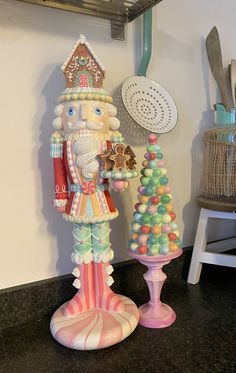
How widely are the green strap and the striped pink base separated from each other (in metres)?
0.55

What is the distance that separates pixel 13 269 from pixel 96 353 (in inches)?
10.0

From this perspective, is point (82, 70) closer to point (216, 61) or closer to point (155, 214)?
point (155, 214)

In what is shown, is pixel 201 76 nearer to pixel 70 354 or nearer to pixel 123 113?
pixel 123 113

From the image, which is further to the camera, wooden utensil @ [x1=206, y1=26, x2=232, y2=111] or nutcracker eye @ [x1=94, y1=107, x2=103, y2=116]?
wooden utensil @ [x1=206, y1=26, x2=232, y2=111]

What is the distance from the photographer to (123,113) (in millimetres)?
749

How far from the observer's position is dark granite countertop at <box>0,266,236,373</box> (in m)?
0.55

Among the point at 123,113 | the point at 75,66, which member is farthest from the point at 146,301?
the point at 75,66

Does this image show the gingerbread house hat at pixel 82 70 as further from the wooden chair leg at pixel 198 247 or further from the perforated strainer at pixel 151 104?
the wooden chair leg at pixel 198 247

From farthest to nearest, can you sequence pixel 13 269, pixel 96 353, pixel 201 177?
1. pixel 201 177
2. pixel 13 269
3. pixel 96 353

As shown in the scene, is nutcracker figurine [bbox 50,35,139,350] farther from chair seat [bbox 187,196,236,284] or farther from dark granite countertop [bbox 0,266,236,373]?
chair seat [bbox 187,196,236,284]

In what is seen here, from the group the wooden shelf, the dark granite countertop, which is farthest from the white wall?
the dark granite countertop

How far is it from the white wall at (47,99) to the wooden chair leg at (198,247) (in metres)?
0.08

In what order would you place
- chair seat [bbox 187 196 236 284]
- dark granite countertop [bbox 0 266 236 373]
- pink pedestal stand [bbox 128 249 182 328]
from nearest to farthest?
dark granite countertop [bbox 0 266 236 373], pink pedestal stand [bbox 128 249 182 328], chair seat [bbox 187 196 236 284]

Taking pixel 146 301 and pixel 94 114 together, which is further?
pixel 146 301
